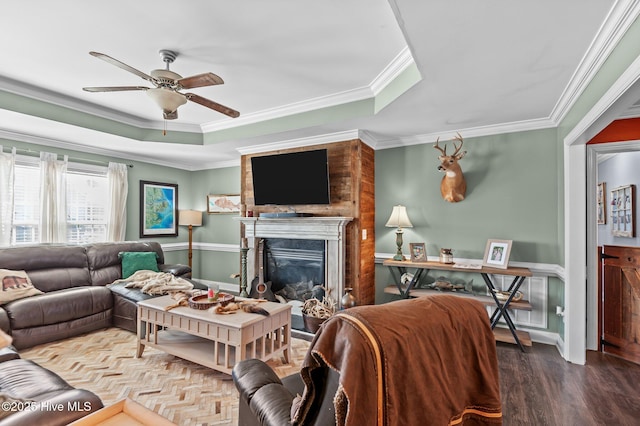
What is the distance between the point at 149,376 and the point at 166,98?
227 centimetres

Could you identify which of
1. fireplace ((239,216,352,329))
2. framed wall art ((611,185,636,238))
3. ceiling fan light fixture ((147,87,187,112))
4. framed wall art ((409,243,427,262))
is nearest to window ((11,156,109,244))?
fireplace ((239,216,352,329))

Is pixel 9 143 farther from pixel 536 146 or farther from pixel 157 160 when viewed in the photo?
pixel 536 146

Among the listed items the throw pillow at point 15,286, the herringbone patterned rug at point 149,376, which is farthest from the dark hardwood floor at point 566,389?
the throw pillow at point 15,286

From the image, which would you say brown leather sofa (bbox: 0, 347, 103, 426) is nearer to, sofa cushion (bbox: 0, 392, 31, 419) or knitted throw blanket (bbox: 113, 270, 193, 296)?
sofa cushion (bbox: 0, 392, 31, 419)

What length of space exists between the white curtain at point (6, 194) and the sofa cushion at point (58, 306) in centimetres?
119

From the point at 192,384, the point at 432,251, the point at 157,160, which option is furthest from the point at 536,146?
the point at 157,160

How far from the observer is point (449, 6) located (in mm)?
1685

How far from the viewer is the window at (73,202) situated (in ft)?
13.8

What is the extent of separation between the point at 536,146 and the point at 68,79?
494 cm

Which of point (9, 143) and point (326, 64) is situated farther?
point (9, 143)

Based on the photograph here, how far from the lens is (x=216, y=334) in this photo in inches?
98.7

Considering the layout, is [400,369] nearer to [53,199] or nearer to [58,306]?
[58,306]

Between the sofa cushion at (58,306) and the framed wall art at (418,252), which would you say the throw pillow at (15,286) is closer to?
the sofa cushion at (58,306)

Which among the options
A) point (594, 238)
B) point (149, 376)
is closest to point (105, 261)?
point (149, 376)
